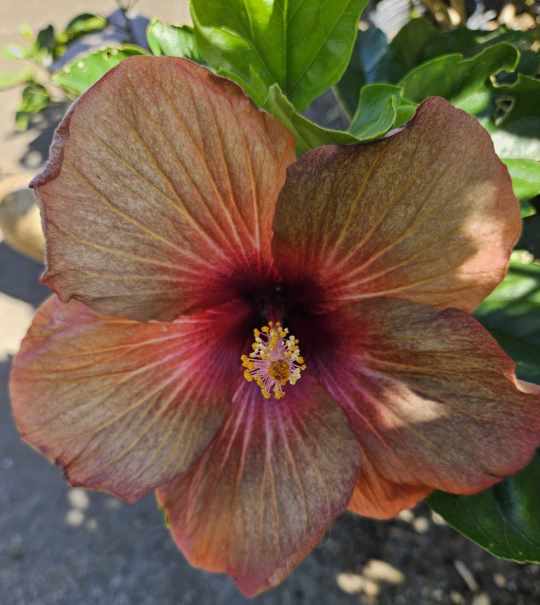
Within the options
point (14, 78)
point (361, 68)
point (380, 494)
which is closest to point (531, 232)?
point (361, 68)

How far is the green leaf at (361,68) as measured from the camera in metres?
1.28

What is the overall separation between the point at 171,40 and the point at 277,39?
25cm

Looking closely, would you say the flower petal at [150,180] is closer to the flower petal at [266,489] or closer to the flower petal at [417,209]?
the flower petal at [417,209]

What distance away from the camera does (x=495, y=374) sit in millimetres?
668

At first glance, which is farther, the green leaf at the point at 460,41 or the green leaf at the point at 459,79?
the green leaf at the point at 460,41

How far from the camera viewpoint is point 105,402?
77cm

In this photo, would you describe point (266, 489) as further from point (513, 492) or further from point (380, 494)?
point (513, 492)

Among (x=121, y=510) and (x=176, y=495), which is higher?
(x=176, y=495)

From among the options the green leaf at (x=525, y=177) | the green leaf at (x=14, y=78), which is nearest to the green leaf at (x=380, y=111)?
the green leaf at (x=525, y=177)

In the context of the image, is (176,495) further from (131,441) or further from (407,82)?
(407,82)

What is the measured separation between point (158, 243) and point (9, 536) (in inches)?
80.7

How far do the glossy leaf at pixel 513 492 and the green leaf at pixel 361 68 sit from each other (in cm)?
50

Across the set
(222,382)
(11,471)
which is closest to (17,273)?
(11,471)

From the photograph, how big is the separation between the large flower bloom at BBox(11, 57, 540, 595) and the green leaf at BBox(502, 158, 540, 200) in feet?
1.01
